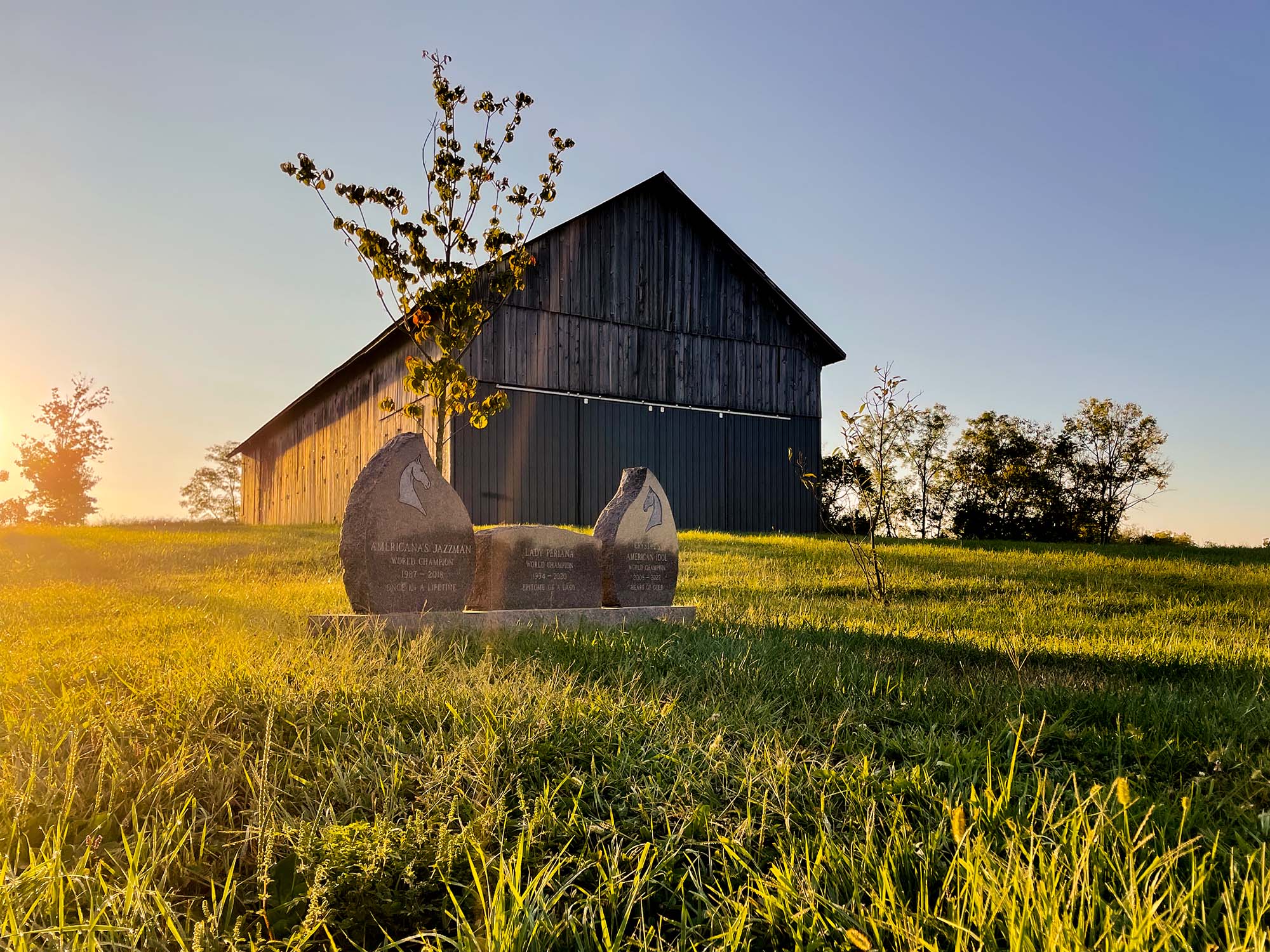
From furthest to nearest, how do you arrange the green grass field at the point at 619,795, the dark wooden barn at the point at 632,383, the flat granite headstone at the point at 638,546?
1. the dark wooden barn at the point at 632,383
2. the flat granite headstone at the point at 638,546
3. the green grass field at the point at 619,795

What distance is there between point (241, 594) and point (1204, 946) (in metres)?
9.48

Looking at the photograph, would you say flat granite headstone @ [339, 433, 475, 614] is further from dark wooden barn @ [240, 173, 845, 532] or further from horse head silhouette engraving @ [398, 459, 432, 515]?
dark wooden barn @ [240, 173, 845, 532]

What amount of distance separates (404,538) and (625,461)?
1181 cm

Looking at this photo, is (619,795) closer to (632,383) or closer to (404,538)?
(404,538)

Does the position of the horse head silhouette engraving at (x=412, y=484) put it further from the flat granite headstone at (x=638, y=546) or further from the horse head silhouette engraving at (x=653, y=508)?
the horse head silhouette engraving at (x=653, y=508)

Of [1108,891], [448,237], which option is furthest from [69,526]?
[1108,891]

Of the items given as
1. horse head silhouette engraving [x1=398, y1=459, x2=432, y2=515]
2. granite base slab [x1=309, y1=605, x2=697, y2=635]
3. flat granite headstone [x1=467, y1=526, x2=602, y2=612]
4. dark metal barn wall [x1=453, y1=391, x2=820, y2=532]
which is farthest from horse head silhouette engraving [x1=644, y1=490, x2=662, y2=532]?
dark metal barn wall [x1=453, y1=391, x2=820, y2=532]

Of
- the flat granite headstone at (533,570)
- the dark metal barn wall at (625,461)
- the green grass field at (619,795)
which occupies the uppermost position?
the dark metal barn wall at (625,461)

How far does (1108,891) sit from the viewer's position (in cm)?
240

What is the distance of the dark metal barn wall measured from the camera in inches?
677

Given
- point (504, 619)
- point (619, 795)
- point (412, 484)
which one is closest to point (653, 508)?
point (504, 619)

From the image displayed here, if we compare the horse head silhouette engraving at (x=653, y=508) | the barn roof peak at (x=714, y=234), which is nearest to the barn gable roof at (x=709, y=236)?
the barn roof peak at (x=714, y=234)

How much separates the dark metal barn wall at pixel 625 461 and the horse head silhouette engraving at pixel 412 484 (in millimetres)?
9371

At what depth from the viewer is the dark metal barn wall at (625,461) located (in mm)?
17203
